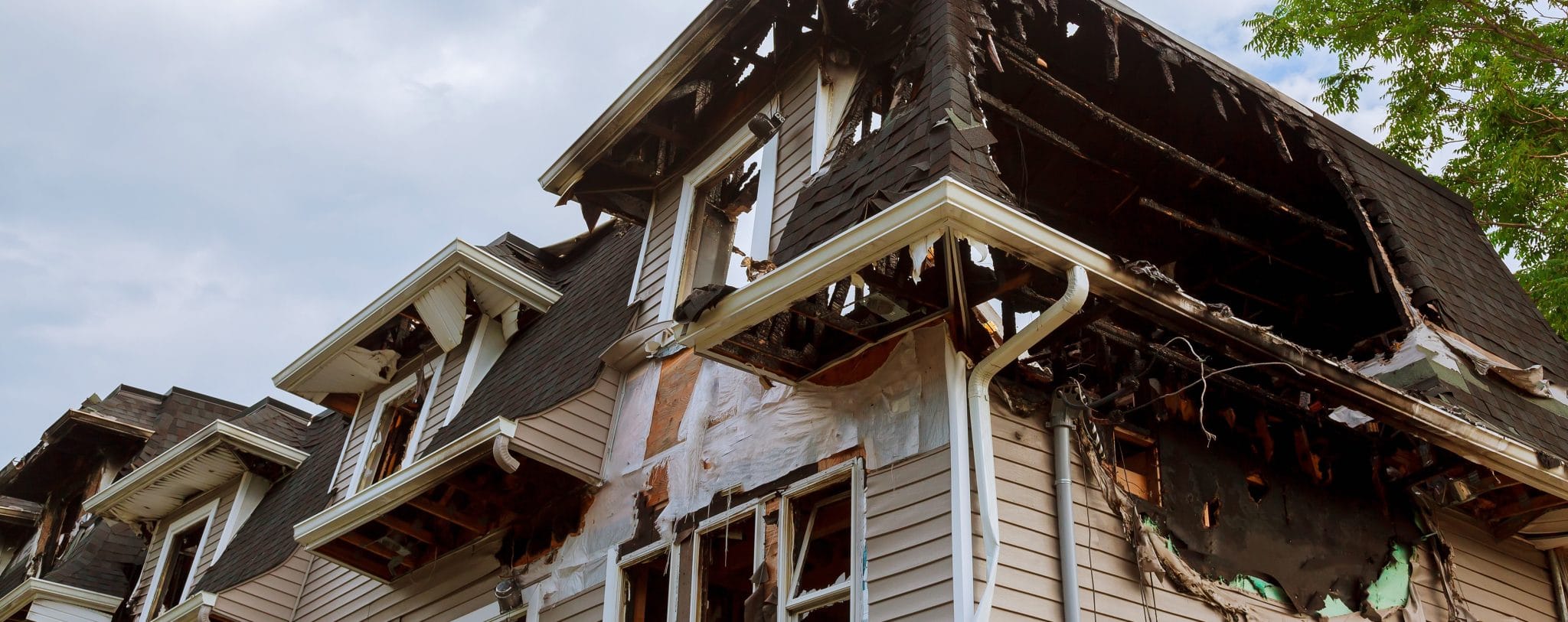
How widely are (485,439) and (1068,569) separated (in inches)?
198

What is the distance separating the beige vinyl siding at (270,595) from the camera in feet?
46.2

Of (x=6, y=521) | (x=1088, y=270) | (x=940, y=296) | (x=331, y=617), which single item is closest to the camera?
(x=1088, y=270)

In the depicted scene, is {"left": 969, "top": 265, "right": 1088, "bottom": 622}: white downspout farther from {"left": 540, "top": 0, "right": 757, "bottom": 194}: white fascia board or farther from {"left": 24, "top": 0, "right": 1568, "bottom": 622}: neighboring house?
{"left": 540, "top": 0, "right": 757, "bottom": 194}: white fascia board

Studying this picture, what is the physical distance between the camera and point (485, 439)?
1061cm

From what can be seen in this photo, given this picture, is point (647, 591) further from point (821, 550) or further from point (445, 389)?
point (445, 389)

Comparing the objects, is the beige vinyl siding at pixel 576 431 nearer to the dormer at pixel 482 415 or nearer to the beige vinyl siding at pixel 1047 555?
the dormer at pixel 482 415

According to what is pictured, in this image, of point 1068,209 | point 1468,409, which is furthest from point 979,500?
point 1068,209

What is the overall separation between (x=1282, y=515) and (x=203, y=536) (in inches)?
564

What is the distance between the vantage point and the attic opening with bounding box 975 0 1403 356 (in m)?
10.8

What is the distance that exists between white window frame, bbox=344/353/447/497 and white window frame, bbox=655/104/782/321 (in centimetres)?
360

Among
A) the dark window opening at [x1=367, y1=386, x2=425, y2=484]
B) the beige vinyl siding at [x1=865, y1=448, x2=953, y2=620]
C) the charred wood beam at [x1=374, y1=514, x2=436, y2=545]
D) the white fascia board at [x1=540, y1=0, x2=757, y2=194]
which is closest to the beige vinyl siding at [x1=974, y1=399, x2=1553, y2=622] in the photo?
the beige vinyl siding at [x1=865, y1=448, x2=953, y2=620]

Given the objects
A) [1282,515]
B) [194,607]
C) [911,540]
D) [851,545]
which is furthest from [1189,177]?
[194,607]

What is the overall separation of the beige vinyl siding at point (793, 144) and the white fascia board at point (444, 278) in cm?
407

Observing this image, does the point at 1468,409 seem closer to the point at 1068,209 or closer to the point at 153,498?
the point at 1068,209
